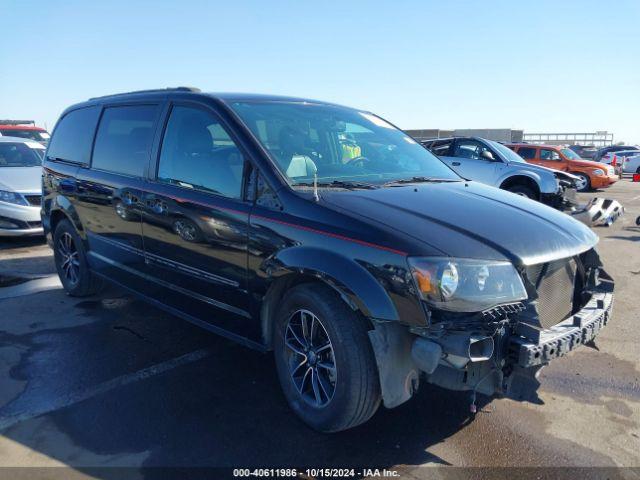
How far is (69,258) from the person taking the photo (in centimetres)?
542

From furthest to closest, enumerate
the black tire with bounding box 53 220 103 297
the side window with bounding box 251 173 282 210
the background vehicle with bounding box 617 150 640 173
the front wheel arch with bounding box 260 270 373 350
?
the background vehicle with bounding box 617 150 640 173, the black tire with bounding box 53 220 103 297, the side window with bounding box 251 173 282 210, the front wheel arch with bounding box 260 270 373 350

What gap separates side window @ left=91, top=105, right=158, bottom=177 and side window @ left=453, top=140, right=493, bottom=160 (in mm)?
9190

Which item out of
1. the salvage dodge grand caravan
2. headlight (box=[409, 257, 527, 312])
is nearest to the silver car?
the salvage dodge grand caravan

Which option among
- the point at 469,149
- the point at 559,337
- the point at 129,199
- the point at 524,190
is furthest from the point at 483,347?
the point at 469,149

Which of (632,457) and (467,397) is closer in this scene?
(632,457)

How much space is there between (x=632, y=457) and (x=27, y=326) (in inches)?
187

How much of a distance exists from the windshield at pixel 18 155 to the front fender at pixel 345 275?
8185 mm

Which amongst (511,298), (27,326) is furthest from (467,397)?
(27,326)

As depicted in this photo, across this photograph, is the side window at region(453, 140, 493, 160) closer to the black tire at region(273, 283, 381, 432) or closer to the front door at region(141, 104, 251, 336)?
the front door at region(141, 104, 251, 336)

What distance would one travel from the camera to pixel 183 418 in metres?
3.13

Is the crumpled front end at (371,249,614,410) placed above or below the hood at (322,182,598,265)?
below

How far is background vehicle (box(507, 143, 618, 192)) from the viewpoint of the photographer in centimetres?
1814

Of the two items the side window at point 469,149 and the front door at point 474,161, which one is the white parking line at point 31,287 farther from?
the side window at point 469,149

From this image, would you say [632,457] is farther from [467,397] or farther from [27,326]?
[27,326]
